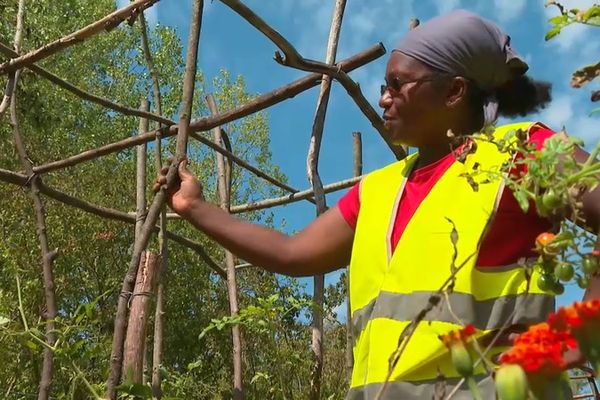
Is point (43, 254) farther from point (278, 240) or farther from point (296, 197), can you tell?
point (278, 240)

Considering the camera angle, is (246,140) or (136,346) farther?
(246,140)

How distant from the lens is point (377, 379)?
1.13 metres

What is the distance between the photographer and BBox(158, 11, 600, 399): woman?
1.06m

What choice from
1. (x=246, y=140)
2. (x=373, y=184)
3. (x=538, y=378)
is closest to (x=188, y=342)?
(x=246, y=140)

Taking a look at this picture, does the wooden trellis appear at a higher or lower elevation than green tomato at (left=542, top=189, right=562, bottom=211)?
higher

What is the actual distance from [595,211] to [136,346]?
1.02m

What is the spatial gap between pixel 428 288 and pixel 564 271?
20.3 inches

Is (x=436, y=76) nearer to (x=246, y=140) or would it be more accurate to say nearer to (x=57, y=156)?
(x=57, y=156)

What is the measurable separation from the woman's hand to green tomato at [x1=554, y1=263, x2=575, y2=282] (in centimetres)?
94

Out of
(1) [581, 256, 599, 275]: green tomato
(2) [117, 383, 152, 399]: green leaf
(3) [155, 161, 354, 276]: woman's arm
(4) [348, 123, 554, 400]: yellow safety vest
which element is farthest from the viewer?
(2) [117, 383, 152, 399]: green leaf

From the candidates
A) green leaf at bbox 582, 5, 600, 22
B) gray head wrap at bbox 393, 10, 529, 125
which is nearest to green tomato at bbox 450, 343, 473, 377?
green leaf at bbox 582, 5, 600, 22

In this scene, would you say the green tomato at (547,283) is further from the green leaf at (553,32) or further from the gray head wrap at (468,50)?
the gray head wrap at (468,50)

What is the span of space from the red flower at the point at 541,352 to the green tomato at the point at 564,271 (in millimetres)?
142

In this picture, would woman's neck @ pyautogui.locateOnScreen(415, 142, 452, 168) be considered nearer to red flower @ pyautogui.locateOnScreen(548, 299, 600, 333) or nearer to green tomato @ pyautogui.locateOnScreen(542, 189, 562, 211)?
green tomato @ pyautogui.locateOnScreen(542, 189, 562, 211)
